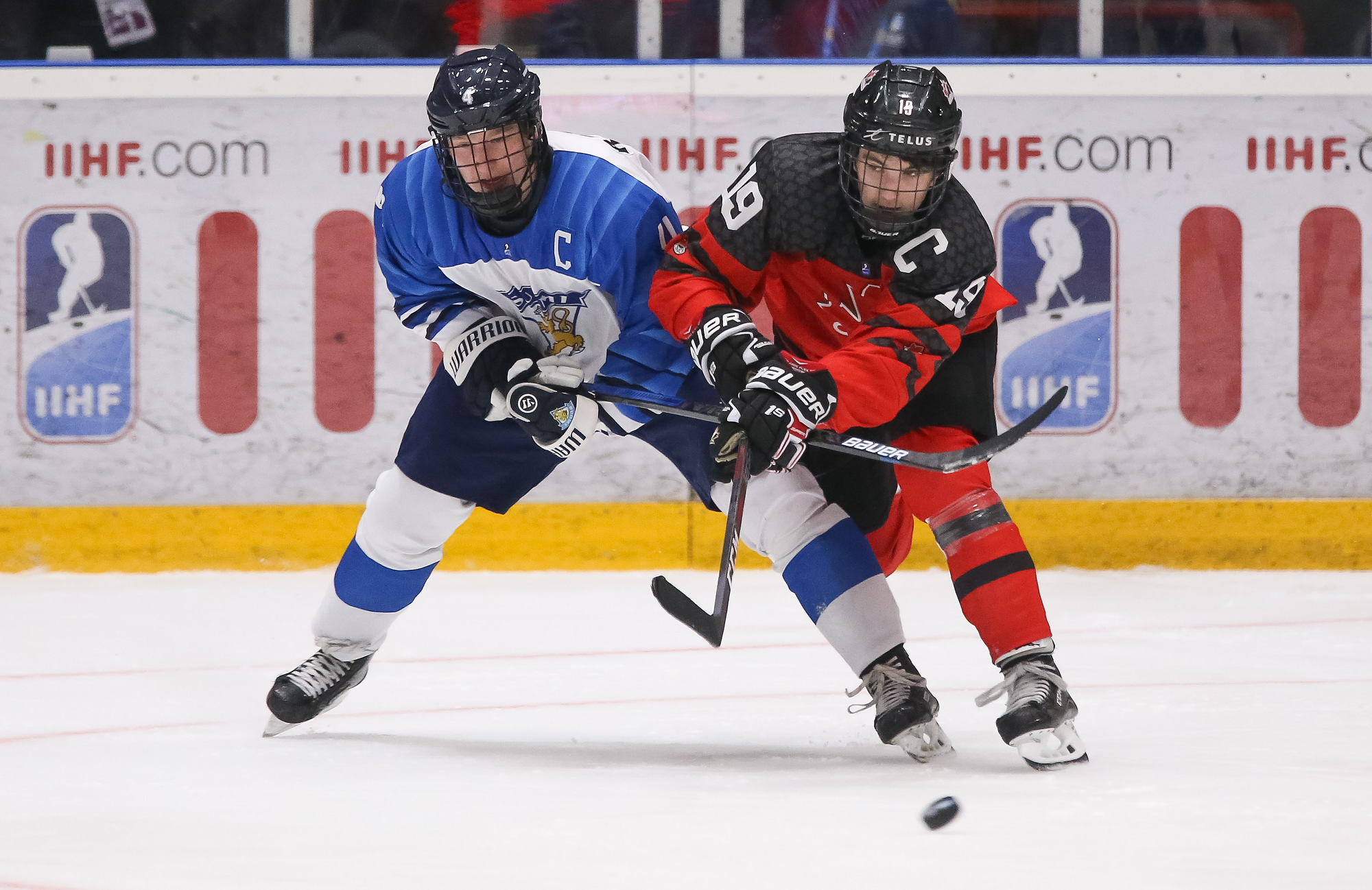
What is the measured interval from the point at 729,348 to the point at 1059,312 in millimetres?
2256

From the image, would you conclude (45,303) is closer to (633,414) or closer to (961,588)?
(633,414)

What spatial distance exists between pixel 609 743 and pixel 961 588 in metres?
0.55

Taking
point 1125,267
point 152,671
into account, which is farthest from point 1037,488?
point 152,671

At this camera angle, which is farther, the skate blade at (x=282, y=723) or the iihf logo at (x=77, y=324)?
the iihf logo at (x=77, y=324)

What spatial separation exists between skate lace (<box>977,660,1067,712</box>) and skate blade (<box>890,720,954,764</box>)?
8cm

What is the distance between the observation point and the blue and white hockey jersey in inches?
77.3

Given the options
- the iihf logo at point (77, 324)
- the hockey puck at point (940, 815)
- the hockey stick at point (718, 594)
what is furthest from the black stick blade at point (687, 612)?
the iihf logo at point (77, 324)

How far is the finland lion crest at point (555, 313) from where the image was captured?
6.75 ft

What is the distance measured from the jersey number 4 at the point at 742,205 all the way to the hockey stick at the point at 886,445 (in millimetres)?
253

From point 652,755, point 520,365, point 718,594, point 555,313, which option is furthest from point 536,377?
point 652,755

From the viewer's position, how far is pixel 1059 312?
3.84 metres

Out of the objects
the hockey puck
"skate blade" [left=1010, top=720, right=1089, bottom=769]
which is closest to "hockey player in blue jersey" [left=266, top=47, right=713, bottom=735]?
"skate blade" [left=1010, top=720, right=1089, bottom=769]

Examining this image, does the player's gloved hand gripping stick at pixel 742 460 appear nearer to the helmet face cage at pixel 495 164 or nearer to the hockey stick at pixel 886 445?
the hockey stick at pixel 886 445

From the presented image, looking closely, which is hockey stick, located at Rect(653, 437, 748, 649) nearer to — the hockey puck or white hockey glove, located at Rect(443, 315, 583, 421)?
white hockey glove, located at Rect(443, 315, 583, 421)
